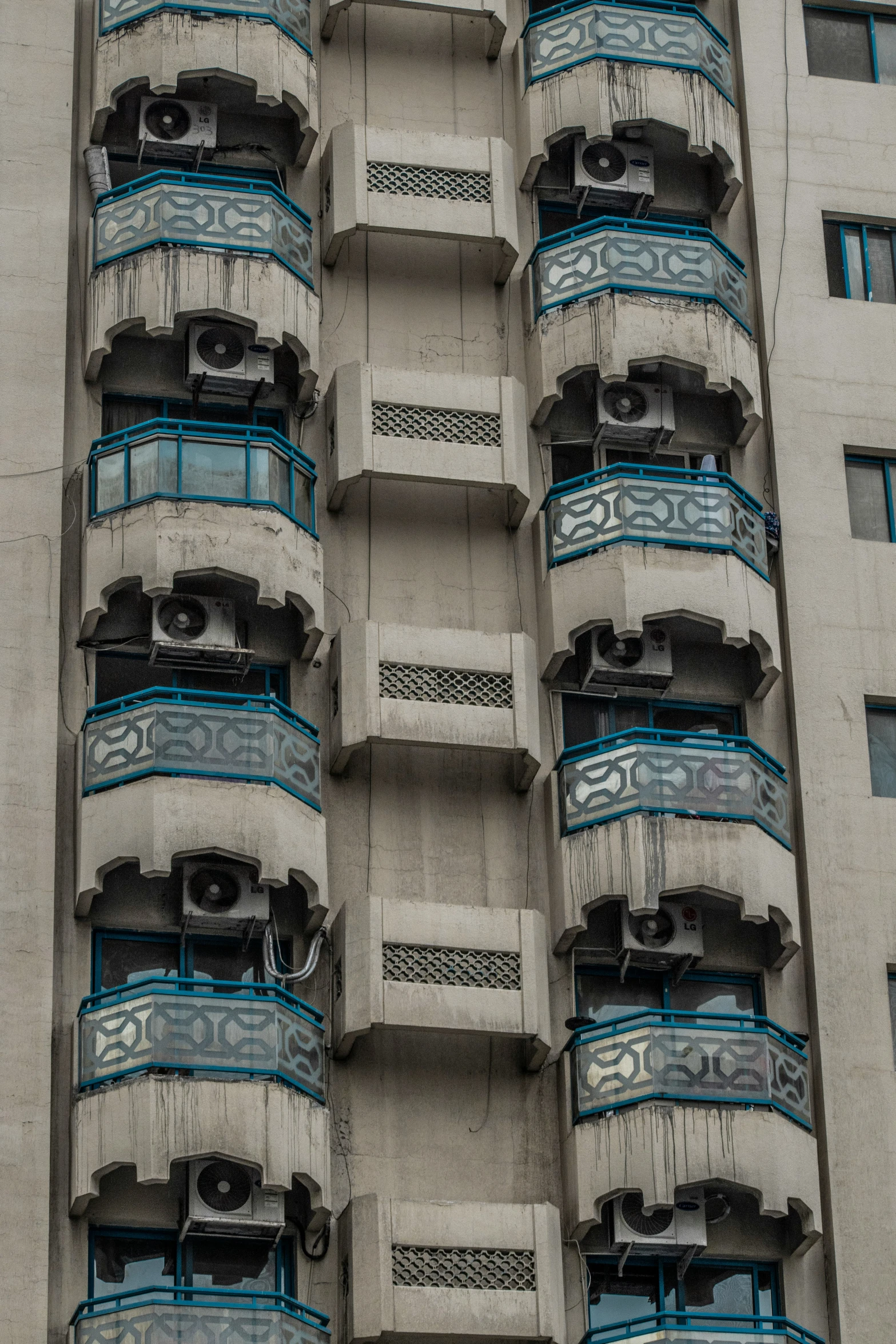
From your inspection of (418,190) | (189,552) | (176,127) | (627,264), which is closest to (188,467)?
(189,552)

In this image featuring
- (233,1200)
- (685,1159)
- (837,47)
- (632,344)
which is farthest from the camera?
(837,47)

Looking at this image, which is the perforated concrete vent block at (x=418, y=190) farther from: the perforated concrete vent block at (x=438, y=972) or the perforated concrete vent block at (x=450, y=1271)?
the perforated concrete vent block at (x=450, y=1271)

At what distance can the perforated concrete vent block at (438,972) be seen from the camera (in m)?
33.5

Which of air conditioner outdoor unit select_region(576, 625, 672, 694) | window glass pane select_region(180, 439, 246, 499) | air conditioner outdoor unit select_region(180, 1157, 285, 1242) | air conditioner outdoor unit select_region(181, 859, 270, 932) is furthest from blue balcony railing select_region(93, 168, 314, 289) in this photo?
air conditioner outdoor unit select_region(180, 1157, 285, 1242)

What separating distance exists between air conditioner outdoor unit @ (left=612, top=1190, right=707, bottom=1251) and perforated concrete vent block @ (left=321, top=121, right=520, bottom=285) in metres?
13.4

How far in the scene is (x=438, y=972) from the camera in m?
33.8

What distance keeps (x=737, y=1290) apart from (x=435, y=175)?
15.7 m

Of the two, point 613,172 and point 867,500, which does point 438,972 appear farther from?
point 613,172

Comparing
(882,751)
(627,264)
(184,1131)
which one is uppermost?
(627,264)

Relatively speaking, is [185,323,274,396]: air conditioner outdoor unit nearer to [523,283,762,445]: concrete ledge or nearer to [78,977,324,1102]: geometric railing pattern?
[523,283,762,445]: concrete ledge

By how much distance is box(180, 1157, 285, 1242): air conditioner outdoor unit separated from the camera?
32.1 m

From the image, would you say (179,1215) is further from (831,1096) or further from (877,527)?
(877,527)

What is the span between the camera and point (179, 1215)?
32438 millimetres

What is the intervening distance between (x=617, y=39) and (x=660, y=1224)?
675 inches
